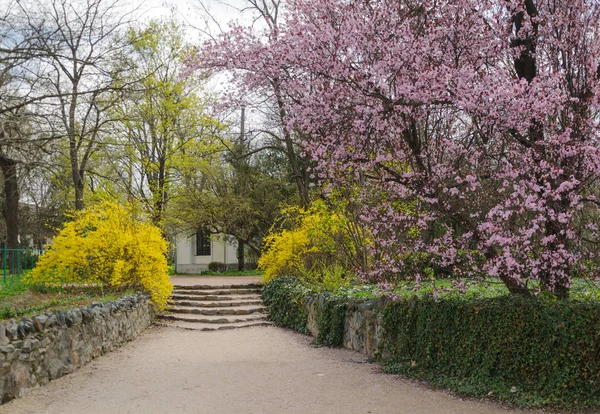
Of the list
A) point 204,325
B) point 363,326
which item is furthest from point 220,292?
point 363,326

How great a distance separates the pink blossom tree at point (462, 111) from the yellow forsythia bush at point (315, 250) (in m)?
4.88

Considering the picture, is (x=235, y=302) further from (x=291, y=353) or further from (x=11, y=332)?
(x=11, y=332)

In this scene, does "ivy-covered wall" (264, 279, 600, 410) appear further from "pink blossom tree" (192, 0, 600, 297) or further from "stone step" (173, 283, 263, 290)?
"stone step" (173, 283, 263, 290)

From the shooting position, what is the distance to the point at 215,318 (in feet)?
41.8

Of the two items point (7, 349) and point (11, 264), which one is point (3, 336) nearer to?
point (7, 349)

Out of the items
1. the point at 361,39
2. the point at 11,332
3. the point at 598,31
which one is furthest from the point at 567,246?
the point at 11,332

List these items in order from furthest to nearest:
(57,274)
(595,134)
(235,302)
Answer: (235,302) < (57,274) < (595,134)

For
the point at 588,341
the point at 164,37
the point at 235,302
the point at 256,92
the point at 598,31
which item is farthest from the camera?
the point at 164,37

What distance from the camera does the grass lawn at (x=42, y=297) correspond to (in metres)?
8.19

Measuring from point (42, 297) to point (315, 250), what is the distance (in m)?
6.05

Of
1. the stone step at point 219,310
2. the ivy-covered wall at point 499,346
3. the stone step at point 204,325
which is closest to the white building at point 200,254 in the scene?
the stone step at point 219,310

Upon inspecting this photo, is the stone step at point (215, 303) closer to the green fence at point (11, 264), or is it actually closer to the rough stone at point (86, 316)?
the green fence at point (11, 264)

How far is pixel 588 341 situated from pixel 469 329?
1272 mm

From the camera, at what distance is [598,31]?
6391mm
